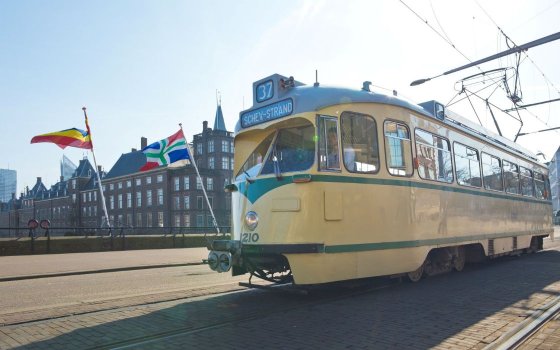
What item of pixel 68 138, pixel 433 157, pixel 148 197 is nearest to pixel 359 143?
pixel 433 157

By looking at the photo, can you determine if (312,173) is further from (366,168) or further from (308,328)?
(308,328)

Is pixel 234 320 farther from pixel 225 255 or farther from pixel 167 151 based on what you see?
pixel 167 151

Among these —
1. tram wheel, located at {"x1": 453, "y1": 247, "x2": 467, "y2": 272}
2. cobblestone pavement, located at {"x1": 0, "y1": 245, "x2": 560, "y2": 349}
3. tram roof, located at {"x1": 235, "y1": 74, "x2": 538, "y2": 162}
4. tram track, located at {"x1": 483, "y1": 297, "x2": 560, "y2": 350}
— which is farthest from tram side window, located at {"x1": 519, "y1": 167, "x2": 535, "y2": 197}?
tram track, located at {"x1": 483, "y1": 297, "x2": 560, "y2": 350}

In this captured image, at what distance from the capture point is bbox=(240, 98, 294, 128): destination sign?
25.2ft

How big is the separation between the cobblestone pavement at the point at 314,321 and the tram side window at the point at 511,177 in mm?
4596

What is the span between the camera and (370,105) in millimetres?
8055

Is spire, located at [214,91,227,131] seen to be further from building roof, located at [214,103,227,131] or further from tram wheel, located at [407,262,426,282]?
tram wheel, located at [407,262,426,282]

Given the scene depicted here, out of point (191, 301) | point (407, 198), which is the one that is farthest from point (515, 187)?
point (191, 301)

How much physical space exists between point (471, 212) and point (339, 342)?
6538 millimetres

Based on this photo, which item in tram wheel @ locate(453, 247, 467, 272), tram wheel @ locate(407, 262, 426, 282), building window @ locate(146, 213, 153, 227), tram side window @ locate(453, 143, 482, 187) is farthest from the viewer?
building window @ locate(146, 213, 153, 227)

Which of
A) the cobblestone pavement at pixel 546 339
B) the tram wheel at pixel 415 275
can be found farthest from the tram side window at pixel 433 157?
the cobblestone pavement at pixel 546 339

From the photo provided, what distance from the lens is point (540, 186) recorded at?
16.8 metres

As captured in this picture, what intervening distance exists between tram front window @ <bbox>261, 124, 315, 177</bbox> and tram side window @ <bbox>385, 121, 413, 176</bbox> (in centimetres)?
159

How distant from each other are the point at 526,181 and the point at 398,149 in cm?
874
